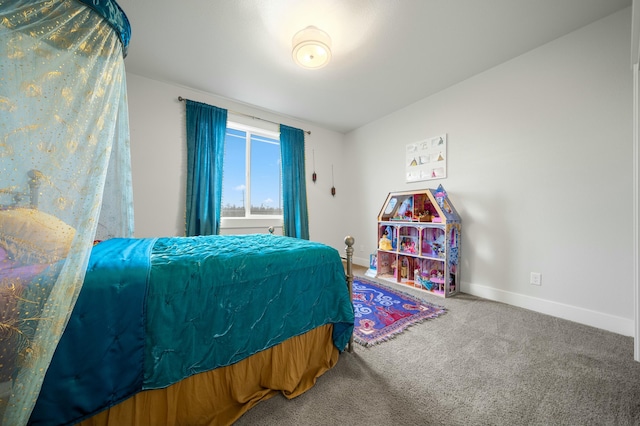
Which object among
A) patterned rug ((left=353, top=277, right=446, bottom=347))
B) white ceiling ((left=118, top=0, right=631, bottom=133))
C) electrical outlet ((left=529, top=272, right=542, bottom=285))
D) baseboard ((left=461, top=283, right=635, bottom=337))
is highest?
white ceiling ((left=118, top=0, right=631, bottom=133))

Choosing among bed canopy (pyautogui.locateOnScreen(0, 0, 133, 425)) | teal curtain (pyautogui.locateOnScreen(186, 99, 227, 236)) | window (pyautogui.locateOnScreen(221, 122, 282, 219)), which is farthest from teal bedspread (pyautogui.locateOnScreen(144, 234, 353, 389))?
window (pyautogui.locateOnScreen(221, 122, 282, 219))

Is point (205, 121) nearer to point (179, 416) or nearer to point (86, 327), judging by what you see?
point (86, 327)

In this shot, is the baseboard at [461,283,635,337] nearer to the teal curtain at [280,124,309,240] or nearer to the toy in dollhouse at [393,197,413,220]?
the toy in dollhouse at [393,197,413,220]

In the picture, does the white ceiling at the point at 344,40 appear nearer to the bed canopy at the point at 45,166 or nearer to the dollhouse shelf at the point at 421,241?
the bed canopy at the point at 45,166

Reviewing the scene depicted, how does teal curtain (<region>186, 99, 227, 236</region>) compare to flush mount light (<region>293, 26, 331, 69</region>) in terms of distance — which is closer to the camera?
flush mount light (<region>293, 26, 331, 69</region>)

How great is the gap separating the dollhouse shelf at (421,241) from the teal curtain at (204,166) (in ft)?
8.00

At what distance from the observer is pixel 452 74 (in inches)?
106

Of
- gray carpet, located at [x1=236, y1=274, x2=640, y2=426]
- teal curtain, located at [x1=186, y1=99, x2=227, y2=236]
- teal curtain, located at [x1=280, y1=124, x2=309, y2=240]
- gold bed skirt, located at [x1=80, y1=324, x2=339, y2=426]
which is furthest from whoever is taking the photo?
teal curtain, located at [x1=280, y1=124, x2=309, y2=240]

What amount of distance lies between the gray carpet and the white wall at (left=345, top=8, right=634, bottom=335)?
443mm

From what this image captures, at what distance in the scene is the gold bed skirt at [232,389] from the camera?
3.01 ft

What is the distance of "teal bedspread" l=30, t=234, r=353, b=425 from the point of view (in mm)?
773

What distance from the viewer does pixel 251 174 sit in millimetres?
→ 3635

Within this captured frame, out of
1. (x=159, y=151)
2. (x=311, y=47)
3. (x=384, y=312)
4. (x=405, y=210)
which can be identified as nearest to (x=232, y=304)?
(x=384, y=312)

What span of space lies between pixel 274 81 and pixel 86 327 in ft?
9.50
